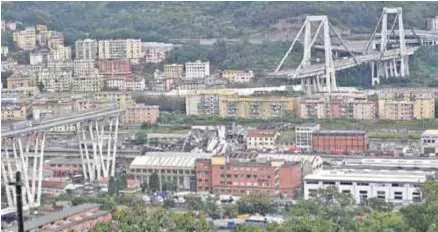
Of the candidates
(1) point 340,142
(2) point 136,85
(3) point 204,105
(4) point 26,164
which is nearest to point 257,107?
(3) point 204,105

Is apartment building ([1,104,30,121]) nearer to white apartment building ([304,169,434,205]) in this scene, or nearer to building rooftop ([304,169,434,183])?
building rooftop ([304,169,434,183])

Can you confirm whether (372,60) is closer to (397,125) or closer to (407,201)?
(397,125)

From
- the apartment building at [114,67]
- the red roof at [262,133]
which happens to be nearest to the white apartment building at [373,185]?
the red roof at [262,133]

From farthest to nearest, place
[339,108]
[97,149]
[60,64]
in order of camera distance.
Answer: [60,64] → [339,108] → [97,149]

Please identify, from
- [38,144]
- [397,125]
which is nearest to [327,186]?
[38,144]

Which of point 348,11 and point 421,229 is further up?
point 348,11

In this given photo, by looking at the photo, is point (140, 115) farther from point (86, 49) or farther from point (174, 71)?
point (86, 49)
